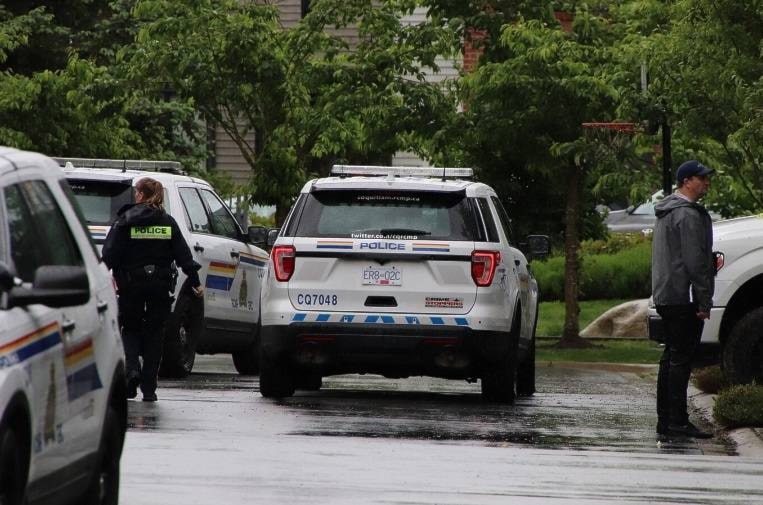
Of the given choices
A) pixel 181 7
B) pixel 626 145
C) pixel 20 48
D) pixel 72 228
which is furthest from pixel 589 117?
pixel 72 228

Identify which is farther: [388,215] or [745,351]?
[388,215]

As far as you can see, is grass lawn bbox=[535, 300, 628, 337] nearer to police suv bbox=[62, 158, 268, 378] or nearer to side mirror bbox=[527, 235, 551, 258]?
police suv bbox=[62, 158, 268, 378]

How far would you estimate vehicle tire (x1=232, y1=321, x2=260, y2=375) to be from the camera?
19.3 metres

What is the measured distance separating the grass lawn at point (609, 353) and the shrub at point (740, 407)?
890 centimetres

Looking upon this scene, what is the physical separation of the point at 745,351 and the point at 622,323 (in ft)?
42.9

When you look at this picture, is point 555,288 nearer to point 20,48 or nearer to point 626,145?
point 626,145

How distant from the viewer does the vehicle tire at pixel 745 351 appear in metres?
14.6

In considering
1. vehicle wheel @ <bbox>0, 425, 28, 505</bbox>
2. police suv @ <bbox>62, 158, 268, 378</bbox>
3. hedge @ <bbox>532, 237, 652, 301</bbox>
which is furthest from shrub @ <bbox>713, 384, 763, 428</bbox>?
hedge @ <bbox>532, 237, 652, 301</bbox>

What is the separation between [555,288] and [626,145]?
20.7ft

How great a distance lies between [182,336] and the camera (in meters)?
17.5

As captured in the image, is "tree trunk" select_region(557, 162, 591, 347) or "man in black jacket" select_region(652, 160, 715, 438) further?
"tree trunk" select_region(557, 162, 591, 347)

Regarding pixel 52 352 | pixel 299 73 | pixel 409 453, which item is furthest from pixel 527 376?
pixel 299 73

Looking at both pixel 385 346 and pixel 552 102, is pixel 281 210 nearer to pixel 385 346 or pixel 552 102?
pixel 552 102

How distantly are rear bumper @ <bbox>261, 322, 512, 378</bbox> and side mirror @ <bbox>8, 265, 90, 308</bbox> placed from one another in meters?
7.73
